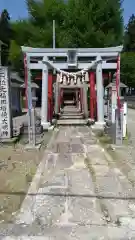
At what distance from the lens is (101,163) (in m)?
7.96

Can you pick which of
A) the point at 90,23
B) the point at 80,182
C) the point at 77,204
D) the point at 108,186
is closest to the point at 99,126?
the point at 80,182

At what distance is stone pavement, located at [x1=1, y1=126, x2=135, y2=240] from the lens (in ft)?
13.4

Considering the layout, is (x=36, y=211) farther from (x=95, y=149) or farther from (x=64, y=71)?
(x=64, y=71)

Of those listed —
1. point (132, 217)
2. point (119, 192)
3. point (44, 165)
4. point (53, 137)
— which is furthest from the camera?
point (53, 137)

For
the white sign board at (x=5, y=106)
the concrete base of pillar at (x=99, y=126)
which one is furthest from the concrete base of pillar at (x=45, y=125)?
the white sign board at (x=5, y=106)

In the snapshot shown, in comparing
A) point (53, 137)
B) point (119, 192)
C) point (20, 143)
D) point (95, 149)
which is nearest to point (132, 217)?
point (119, 192)

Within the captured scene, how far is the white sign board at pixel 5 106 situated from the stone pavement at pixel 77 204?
3671mm

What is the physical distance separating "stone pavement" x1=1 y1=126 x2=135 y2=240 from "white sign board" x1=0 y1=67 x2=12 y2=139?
367cm

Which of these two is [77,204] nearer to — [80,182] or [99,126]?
[80,182]

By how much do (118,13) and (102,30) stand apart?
2.31 m

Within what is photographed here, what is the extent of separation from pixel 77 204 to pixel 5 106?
6933mm

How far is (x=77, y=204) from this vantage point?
5078 mm

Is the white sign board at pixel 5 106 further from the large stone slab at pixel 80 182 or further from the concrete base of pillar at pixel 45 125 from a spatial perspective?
the large stone slab at pixel 80 182

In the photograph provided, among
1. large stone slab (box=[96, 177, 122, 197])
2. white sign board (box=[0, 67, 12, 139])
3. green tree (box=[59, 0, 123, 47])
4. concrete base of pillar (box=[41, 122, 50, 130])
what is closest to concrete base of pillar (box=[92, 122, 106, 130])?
concrete base of pillar (box=[41, 122, 50, 130])
